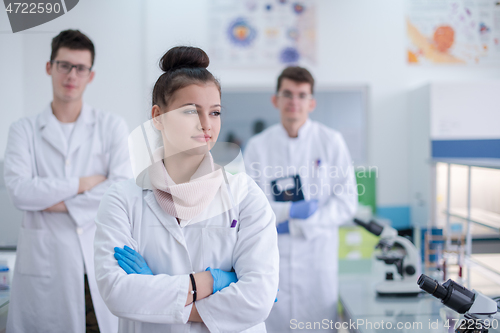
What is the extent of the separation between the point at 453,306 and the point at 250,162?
0.96 metres

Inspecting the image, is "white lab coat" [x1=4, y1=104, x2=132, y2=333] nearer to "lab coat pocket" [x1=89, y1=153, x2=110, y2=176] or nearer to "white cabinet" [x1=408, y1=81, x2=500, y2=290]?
"lab coat pocket" [x1=89, y1=153, x2=110, y2=176]

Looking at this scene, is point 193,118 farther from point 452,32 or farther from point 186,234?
point 452,32

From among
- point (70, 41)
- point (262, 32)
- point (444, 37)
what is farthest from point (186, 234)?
point (444, 37)

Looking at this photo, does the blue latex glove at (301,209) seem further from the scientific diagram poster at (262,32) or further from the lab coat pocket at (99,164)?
the scientific diagram poster at (262,32)

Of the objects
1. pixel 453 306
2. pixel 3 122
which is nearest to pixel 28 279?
pixel 3 122

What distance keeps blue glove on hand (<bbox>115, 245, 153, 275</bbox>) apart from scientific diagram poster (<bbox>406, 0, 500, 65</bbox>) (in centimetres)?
262

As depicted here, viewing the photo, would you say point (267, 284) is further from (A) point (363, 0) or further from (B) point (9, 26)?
(A) point (363, 0)

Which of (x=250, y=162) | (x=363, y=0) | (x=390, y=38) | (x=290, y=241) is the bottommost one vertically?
(x=290, y=241)

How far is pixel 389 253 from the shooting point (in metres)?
1.81

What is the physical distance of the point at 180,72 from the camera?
0.95 meters

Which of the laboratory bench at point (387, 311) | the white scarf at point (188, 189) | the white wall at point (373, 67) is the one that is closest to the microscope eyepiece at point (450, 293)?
the laboratory bench at point (387, 311)

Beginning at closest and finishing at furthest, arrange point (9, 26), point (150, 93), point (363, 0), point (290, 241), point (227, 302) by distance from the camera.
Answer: point (227, 302) < point (150, 93) < point (9, 26) < point (290, 241) < point (363, 0)

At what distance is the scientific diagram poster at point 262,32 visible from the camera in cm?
315

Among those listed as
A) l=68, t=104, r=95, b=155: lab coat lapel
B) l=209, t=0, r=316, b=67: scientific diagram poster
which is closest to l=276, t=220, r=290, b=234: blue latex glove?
l=68, t=104, r=95, b=155: lab coat lapel
